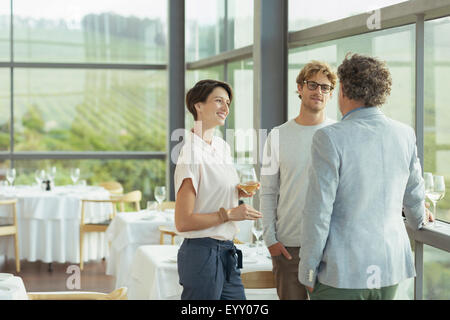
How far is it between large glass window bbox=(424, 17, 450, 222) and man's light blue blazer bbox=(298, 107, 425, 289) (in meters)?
1.25

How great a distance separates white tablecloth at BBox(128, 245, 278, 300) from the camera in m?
3.54

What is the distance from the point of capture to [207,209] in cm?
264

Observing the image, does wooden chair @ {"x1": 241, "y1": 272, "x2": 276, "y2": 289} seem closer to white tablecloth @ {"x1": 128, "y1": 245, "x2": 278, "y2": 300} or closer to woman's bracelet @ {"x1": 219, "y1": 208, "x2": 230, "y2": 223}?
white tablecloth @ {"x1": 128, "y1": 245, "x2": 278, "y2": 300}

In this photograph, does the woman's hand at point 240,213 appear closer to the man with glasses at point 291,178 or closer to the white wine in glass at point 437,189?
the man with glasses at point 291,178

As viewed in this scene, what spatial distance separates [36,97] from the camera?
8.72 metres

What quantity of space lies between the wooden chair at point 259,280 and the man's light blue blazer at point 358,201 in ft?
2.59

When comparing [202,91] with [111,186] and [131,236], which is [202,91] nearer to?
[131,236]

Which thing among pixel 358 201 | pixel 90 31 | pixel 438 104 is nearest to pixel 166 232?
pixel 438 104

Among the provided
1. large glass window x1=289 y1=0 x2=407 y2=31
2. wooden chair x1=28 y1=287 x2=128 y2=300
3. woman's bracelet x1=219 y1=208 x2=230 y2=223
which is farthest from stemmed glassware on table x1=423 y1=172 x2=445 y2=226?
wooden chair x1=28 y1=287 x2=128 y2=300

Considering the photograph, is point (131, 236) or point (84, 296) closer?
A: point (84, 296)

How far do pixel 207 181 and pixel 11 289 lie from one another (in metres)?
1.08
